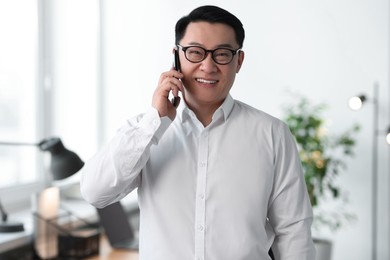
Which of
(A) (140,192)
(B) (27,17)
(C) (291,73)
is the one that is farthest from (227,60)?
(C) (291,73)

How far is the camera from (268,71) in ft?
12.3

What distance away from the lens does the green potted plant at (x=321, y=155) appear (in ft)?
11.5

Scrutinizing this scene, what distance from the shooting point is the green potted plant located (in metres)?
3.50

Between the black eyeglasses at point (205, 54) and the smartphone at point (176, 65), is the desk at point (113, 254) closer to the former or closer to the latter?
the smartphone at point (176, 65)

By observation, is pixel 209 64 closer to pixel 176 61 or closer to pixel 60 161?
pixel 176 61

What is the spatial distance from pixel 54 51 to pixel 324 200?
6.26 ft

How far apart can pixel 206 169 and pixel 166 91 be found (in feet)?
0.75

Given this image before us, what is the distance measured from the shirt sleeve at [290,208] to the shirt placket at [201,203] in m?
0.20

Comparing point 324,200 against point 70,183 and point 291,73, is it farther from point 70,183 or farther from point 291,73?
point 70,183

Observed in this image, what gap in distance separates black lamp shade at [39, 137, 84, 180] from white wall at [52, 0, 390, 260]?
4.27 ft

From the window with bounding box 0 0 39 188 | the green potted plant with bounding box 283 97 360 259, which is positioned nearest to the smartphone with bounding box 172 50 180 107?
the window with bounding box 0 0 39 188

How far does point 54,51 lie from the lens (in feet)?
11.1

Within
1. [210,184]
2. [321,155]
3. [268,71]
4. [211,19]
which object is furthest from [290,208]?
[268,71]

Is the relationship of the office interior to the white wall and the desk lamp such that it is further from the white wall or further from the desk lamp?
the desk lamp
